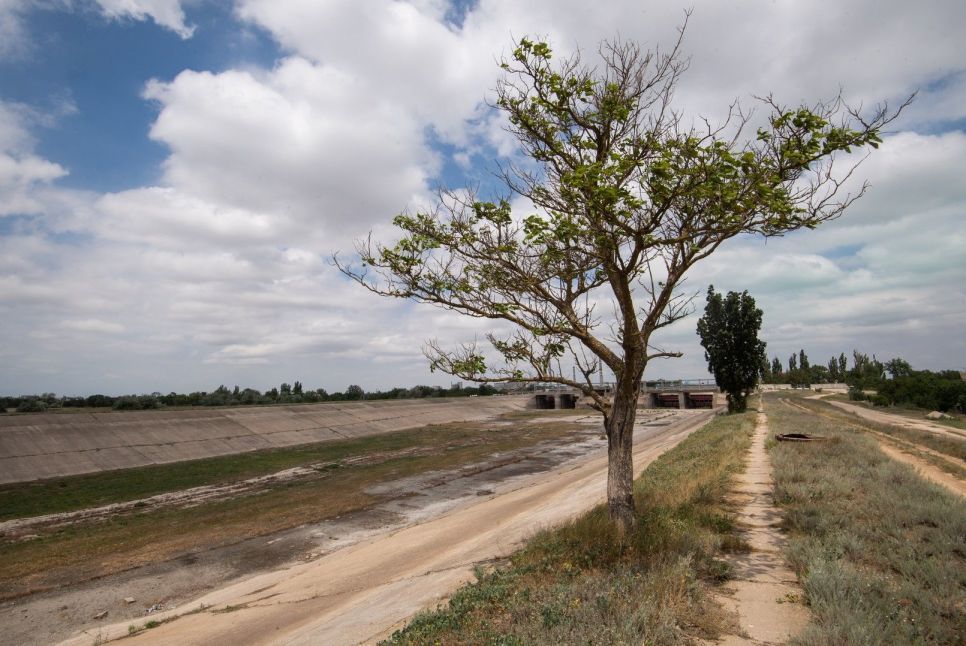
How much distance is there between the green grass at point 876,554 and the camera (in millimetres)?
6049

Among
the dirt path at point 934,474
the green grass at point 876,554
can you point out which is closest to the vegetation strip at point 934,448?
the dirt path at point 934,474

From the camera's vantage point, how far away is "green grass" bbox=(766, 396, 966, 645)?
6.05 meters

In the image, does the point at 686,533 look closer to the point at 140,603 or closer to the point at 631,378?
the point at 631,378

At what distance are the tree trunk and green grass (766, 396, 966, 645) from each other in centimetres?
292

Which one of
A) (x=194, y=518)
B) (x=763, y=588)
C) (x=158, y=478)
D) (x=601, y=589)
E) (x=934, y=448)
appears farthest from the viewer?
(x=158, y=478)

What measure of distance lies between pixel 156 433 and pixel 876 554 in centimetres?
5294

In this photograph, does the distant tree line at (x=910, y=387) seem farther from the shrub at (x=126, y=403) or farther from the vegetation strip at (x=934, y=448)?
the shrub at (x=126, y=403)

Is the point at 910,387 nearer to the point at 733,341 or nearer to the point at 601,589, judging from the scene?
the point at 733,341

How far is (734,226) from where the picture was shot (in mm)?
8898

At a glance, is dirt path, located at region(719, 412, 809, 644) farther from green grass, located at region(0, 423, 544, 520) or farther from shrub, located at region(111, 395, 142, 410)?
shrub, located at region(111, 395, 142, 410)

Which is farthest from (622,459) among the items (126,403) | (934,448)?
(126,403)

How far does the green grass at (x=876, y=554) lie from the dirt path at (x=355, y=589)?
6.63 meters

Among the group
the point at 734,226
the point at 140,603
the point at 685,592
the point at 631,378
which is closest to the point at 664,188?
the point at 734,226

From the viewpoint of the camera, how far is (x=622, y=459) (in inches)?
401
